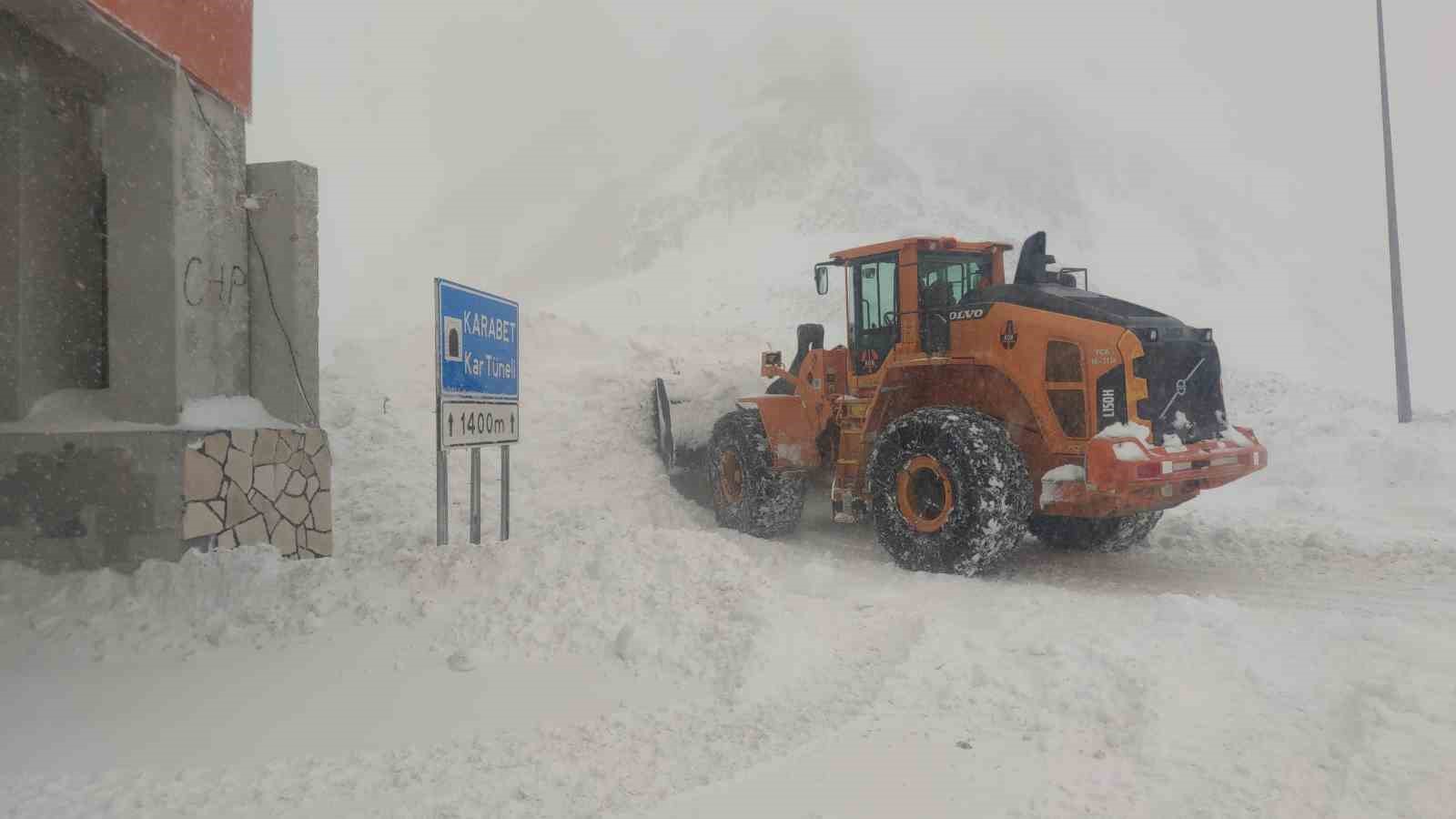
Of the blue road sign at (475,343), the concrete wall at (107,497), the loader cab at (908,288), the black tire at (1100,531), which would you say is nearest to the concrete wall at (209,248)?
the concrete wall at (107,497)

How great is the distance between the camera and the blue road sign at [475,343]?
5.79 meters

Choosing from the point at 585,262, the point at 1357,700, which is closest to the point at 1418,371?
the point at 585,262

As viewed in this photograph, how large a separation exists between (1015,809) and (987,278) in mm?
5880

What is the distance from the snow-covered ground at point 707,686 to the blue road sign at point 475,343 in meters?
1.10

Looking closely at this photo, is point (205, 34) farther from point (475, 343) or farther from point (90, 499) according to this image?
point (90, 499)

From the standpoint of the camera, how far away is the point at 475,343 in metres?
6.20

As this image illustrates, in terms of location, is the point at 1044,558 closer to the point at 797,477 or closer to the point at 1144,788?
the point at 797,477

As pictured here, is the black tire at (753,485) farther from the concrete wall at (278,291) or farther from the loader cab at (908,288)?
the concrete wall at (278,291)

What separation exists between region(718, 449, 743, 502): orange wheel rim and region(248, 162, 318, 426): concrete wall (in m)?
4.11

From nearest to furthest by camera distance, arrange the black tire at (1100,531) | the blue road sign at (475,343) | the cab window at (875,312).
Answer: the blue road sign at (475,343), the black tire at (1100,531), the cab window at (875,312)

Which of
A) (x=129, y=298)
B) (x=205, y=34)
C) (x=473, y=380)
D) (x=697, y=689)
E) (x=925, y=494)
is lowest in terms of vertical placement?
(x=697, y=689)

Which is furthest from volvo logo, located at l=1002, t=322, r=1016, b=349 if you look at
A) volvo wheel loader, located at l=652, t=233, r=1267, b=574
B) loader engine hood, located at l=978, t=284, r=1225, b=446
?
loader engine hood, located at l=978, t=284, r=1225, b=446

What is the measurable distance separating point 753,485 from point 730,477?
0.58 m

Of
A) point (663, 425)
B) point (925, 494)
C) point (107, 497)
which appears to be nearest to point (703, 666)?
point (925, 494)
